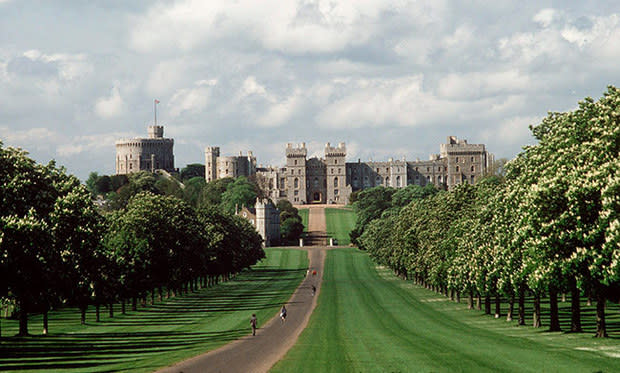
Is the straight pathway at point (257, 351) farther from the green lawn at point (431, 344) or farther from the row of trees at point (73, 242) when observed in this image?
the row of trees at point (73, 242)

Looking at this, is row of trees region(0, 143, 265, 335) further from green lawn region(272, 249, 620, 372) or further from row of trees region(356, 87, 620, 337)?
row of trees region(356, 87, 620, 337)

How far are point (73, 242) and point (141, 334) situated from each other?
8530mm

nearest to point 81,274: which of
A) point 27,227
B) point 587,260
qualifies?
point 27,227

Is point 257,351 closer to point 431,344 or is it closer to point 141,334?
point 431,344

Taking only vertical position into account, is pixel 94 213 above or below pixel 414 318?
above

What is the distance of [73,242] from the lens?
48125 millimetres

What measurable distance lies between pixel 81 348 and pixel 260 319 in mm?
22623

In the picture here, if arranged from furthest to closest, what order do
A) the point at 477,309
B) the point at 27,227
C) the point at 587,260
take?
1. the point at 477,309
2. the point at 27,227
3. the point at 587,260

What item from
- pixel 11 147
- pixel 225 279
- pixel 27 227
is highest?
pixel 11 147

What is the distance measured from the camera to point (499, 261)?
47.5 meters

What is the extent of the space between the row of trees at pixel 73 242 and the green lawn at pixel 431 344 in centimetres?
1517

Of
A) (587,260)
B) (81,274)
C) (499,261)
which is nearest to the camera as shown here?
(587,260)

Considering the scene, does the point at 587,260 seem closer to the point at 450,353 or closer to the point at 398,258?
the point at 450,353

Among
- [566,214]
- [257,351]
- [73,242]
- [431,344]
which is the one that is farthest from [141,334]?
[566,214]
